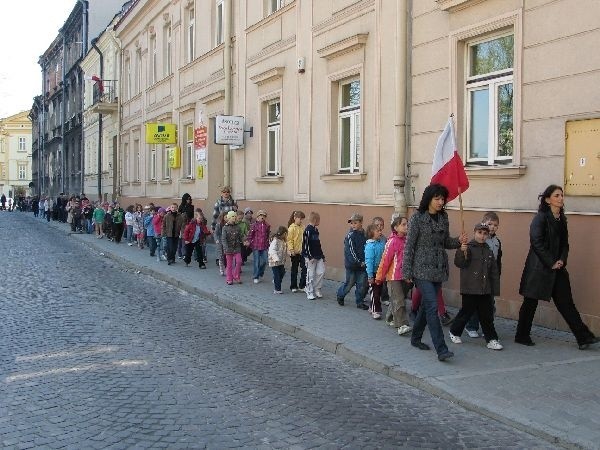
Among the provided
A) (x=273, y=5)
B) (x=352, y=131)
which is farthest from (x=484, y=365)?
(x=273, y=5)

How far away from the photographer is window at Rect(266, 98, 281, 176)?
16.6m

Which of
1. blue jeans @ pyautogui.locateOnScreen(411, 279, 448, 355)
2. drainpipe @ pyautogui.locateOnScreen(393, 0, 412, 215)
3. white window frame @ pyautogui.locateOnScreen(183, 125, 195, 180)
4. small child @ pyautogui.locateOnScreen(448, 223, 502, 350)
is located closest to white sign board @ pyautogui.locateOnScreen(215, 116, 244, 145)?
white window frame @ pyautogui.locateOnScreen(183, 125, 195, 180)

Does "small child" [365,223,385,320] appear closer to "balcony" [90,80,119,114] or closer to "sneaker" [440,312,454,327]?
"sneaker" [440,312,454,327]

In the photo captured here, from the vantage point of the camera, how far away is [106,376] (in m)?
6.54

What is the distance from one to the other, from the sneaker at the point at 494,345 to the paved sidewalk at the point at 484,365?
0.07 metres

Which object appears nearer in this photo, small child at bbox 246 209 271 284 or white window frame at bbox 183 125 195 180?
small child at bbox 246 209 271 284

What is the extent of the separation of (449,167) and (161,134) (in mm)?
17202

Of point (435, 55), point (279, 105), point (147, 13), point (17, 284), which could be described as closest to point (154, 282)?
point (17, 284)

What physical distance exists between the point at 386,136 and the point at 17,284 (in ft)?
24.9

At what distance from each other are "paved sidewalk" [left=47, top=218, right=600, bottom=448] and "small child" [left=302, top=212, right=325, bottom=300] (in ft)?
0.74

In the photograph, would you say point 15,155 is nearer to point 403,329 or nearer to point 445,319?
point 445,319

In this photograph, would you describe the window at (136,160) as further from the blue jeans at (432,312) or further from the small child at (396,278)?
the blue jeans at (432,312)

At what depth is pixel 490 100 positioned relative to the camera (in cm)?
997

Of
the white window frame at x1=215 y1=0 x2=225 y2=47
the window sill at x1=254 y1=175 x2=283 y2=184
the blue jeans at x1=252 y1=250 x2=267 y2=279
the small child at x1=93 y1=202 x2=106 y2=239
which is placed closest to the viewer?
the blue jeans at x1=252 y1=250 x2=267 y2=279
